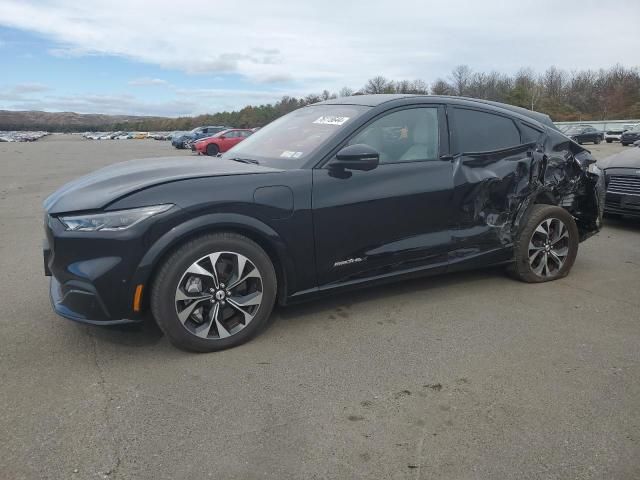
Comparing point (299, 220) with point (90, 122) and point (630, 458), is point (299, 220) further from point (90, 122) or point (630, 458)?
point (90, 122)

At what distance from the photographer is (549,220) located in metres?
4.60

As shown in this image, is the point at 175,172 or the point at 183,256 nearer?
the point at 183,256

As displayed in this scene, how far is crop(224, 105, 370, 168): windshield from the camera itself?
373 cm

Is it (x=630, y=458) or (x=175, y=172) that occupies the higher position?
(x=175, y=172)

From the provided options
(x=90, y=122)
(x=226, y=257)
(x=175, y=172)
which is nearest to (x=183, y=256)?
(x=226, y=257)

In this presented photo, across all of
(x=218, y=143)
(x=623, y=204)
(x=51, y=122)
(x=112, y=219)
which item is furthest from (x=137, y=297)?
(x=51, y=122)

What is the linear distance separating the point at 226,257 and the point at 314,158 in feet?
3.11

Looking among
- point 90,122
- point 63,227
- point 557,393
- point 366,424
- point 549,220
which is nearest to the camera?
point 366,424

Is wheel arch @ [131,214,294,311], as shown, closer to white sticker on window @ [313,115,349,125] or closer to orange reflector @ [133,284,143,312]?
orange reflector @ [133,284,143,312]

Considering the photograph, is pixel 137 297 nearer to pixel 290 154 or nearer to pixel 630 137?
pixel 290 154

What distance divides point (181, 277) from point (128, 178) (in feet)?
2.65

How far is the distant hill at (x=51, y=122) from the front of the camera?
541 ft

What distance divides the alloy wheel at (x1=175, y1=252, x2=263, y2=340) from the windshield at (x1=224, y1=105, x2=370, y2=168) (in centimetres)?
84

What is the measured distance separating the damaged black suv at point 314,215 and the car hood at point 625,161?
2.88 metres
